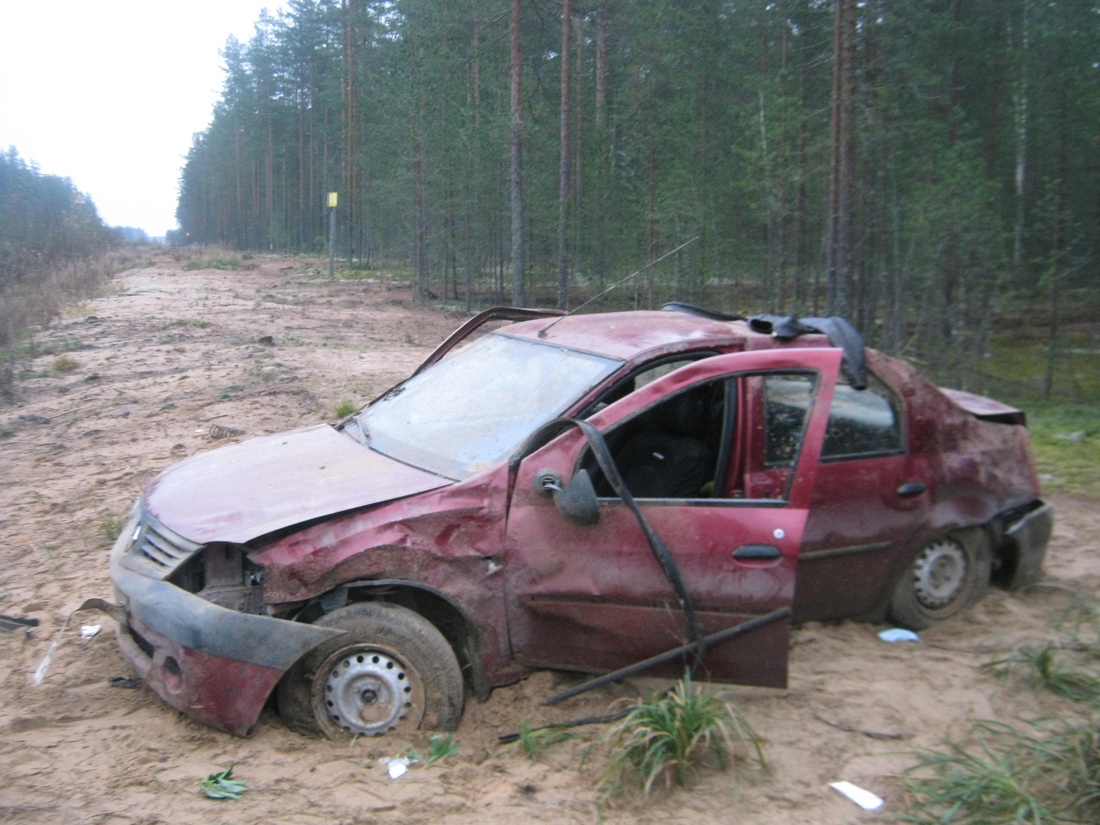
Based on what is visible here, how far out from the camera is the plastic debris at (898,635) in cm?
488

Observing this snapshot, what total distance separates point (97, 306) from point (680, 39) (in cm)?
1605

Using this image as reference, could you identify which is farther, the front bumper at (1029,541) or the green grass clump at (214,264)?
the green grass clump at (214,264)

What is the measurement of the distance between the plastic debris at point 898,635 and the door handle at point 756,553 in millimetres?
1436

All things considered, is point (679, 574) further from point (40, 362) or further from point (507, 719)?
point (40, 362)

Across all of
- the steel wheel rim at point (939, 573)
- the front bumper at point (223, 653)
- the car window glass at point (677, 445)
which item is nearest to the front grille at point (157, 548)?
the front bumper at point (223, 653)

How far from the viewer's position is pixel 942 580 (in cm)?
514

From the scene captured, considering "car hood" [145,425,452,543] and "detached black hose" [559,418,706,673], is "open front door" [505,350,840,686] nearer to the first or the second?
"detached black hose" [559,418,706,673]

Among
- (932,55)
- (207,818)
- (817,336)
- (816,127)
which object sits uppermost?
(932,55)

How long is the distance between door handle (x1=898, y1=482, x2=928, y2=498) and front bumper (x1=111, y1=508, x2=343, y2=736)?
280 centimetres

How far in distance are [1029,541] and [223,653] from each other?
430 centimetres

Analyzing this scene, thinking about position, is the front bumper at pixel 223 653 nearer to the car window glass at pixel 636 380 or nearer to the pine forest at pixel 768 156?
the car window glass at pixel 636 380

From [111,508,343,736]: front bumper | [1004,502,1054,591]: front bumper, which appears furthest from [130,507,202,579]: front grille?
[1004,502,1054,591]: front bumper

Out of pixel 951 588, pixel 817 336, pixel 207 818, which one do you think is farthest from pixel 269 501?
pixel 951 588

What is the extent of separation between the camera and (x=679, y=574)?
381 centimetres
